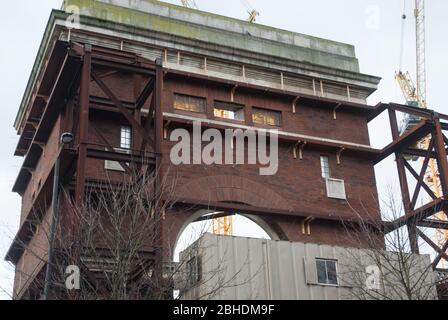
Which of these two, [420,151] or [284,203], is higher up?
[420,151]

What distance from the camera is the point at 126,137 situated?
26.9 metres

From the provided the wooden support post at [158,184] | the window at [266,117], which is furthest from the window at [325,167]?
the wooden support post at [158,184]

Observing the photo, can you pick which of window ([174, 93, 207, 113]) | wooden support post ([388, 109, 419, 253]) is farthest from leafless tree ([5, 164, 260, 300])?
wooden support post ([388, 109, 419, 253])

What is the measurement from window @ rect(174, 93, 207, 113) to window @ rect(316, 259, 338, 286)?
9.28 meters

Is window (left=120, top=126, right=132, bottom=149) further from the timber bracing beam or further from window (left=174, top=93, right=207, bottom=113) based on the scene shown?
the timber bracing beam

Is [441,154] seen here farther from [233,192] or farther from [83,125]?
[83,125]

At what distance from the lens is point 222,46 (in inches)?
1171

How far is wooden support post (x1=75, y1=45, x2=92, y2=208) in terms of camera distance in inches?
838

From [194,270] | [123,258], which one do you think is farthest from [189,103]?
[123,258]
